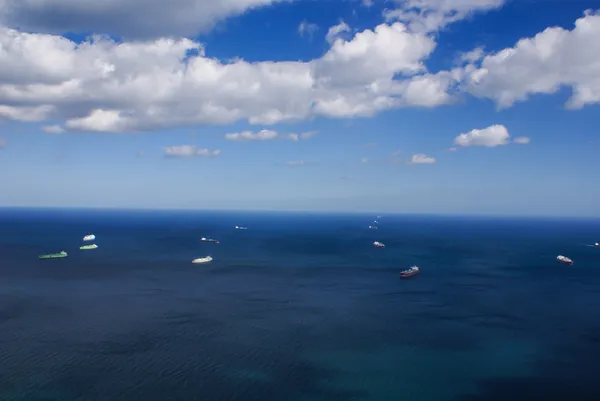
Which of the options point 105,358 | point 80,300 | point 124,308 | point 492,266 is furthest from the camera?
point 492,266

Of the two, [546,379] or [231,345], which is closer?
[546,379]

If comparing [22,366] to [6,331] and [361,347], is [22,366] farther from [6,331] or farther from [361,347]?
[361,347]

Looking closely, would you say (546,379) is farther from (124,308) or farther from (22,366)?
(124,308)

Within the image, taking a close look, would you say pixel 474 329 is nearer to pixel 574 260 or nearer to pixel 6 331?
pixel 6 331

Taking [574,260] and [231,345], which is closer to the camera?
[231,345]

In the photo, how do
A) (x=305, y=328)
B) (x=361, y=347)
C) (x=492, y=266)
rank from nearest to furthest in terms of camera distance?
(x=361, y=347) → (x=305, y=328) → (x=492, y=266)

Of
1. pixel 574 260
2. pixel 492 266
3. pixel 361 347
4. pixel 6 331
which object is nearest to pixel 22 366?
pixel 6 331

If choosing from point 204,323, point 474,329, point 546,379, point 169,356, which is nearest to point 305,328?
point 204,323

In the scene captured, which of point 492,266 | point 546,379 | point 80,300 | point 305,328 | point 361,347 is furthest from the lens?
point 492,266

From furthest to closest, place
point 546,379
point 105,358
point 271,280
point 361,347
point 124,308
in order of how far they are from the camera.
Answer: point 271,280 → point 124,308 → point 361,347 → point 105,358 → point 546,379
